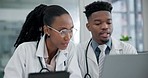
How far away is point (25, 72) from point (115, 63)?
0.56 metres

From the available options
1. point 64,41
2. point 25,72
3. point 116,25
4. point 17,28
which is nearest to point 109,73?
point 64,41

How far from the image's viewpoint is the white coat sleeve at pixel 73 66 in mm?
1227

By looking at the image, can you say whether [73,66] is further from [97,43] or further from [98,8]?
[98,8]

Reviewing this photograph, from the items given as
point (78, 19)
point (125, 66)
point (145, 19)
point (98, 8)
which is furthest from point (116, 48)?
point (145, 19)

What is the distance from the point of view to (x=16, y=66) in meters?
1.17

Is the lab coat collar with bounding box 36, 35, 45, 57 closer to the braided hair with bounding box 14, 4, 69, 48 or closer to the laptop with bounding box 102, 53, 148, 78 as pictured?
the braided hair with bounding box 14, 4, 69, 48

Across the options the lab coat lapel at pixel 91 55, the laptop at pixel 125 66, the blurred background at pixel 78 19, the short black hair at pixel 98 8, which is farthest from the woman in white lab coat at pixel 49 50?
the blurred background at pixel 78 19

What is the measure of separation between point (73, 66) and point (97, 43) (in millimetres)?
274

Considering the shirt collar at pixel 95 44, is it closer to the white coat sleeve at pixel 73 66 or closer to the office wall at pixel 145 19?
the white coat sleeve at pixel 73 66

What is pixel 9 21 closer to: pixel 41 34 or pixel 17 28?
pixel 17 28

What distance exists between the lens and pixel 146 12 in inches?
120

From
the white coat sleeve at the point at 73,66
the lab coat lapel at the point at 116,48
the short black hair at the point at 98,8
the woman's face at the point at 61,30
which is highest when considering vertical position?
the short black hair at the point at 98,8

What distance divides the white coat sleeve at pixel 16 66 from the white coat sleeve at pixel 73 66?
A: 0.26 m

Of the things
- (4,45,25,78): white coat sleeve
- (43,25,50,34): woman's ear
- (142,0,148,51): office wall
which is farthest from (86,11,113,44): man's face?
(142,0,148,51): office wall
